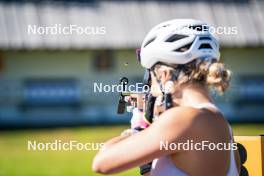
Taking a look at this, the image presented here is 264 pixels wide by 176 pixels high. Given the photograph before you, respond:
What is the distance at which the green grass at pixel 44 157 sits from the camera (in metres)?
13.0

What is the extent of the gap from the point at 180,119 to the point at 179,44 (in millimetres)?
380

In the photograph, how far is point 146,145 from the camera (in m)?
3.14

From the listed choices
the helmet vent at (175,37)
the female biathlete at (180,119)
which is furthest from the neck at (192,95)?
the helmet vent at (175,37)

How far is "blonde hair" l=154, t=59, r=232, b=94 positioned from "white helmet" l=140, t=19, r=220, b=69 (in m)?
0.03

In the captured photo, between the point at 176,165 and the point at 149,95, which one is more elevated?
the point at 149,95

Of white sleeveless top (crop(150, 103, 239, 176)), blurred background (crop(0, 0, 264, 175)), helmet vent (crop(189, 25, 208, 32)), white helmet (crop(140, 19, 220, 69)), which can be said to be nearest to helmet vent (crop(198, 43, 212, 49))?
white helmet (crop(140, 19, 220, 69))

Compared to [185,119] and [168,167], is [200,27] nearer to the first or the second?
[185,119]

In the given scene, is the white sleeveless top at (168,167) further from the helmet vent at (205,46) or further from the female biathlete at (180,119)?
the helmet vent at (205,46)

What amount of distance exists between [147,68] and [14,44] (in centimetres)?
2416

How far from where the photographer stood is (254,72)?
94.2 ft

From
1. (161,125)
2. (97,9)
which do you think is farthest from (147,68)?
(97,9)

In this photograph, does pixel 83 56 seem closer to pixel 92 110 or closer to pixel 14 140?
pixel 92 110

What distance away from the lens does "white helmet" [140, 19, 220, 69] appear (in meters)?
3.32

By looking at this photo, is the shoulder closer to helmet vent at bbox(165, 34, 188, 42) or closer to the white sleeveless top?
the white sleeveless top
